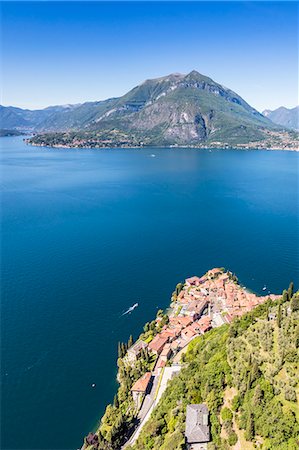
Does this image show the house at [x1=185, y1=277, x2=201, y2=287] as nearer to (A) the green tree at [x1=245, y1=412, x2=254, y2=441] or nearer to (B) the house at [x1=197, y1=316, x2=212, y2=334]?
(B) the house at [x1=197, y1=316, x2=212, y2=334]

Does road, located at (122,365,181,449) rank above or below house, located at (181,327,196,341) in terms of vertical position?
below

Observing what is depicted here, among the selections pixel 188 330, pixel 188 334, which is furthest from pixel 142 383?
pixel 188 330

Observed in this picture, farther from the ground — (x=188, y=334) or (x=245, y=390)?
(x=245, y=390)

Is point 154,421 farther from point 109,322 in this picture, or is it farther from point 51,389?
point 109,322

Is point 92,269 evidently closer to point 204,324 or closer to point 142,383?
point 204,324

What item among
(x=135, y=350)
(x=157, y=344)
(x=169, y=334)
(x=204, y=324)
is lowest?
(x=135, y=350)

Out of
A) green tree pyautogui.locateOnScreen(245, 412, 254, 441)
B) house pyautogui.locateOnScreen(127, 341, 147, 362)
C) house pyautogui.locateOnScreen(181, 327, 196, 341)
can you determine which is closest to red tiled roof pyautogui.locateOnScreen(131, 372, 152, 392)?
house pyautogui.locateOnScreen(127, 341, 147, 362)
